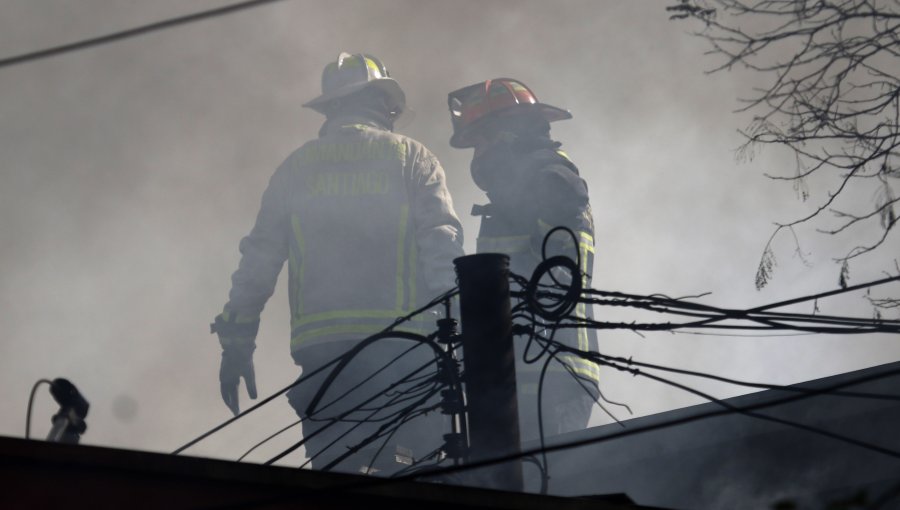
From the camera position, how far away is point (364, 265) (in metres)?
7.09

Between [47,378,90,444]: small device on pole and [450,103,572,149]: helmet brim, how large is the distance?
5.61m

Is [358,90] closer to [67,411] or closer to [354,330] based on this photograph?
[354,330]

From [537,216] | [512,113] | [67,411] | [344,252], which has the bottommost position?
[67,411]

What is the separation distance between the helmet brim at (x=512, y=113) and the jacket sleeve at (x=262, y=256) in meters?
2.02

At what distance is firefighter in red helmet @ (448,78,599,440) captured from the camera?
7410 millimetres

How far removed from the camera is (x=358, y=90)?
760 cm

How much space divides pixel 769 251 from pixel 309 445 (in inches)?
127

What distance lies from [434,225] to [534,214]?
885mm

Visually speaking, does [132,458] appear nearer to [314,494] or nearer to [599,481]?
[314,494]

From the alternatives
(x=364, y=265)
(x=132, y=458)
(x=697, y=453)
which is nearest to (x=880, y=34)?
(x=697, y=453)

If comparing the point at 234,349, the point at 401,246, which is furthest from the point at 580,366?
the point at 234,349

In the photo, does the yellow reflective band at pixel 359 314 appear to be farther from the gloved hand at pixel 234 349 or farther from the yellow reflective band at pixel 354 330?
the gloved hand at pixel 234 349

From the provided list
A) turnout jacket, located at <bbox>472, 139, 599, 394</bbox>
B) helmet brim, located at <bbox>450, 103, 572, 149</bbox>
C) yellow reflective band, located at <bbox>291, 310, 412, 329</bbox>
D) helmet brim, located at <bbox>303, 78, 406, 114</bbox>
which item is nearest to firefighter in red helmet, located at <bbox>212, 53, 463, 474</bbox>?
yellow reflective band, located at <bbox>291, 310, 412, 329</bbox>

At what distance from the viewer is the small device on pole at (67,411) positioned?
3580 millimetres
